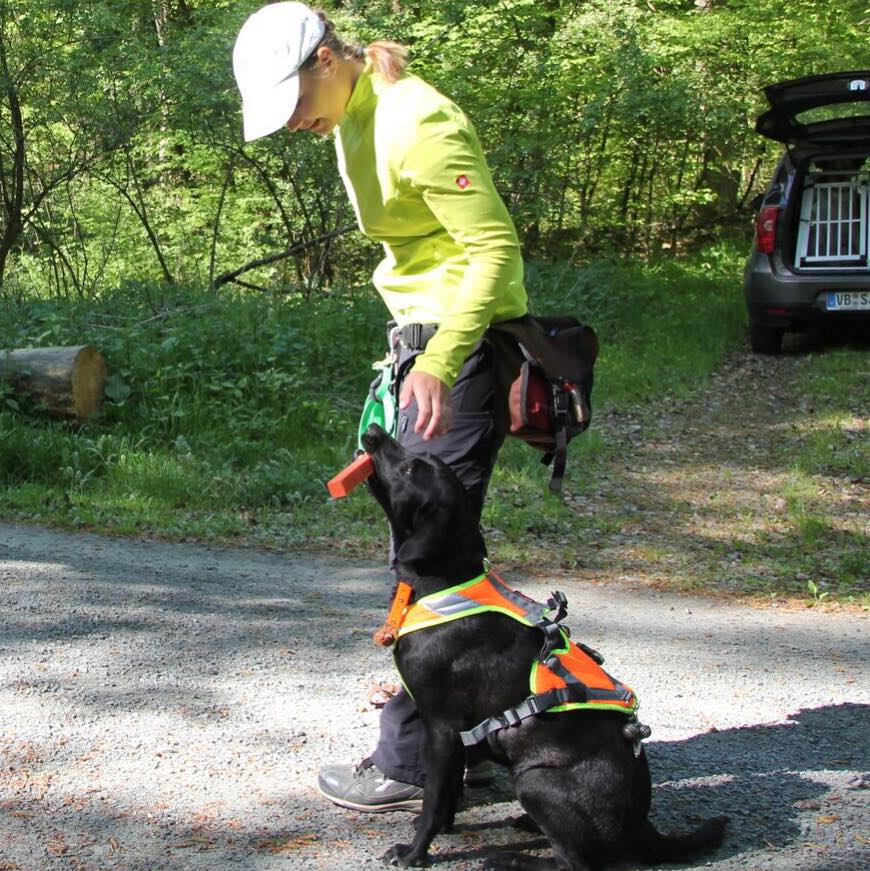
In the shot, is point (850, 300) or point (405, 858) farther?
point (850, 300)

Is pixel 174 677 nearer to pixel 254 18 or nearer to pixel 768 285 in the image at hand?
pixel 254 18

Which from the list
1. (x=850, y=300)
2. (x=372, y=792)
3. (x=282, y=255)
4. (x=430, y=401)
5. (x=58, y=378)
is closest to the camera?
(x=430, y=401)

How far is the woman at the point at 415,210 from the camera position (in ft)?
9.80

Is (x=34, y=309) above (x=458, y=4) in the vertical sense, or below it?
below

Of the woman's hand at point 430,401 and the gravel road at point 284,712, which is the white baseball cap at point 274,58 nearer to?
the woman's hand at point 430,401

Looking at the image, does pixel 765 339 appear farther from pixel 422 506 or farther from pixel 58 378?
pixel 422 506

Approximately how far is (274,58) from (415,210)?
20.9 inches

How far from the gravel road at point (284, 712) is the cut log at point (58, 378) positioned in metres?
1.84

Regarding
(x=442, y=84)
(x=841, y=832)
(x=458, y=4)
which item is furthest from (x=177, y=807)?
(x=458, y=4)

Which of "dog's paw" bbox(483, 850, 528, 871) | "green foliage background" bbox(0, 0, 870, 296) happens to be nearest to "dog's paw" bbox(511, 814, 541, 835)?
"dog's paw" bbox(483, 850, 528, 871)

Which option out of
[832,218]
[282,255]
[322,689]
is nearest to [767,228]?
[832,218]

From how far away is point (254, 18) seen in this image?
3.08 meters

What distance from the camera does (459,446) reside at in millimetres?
3273

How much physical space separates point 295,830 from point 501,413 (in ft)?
4.36
